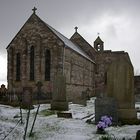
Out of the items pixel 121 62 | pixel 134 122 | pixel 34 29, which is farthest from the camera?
pixel 34 29

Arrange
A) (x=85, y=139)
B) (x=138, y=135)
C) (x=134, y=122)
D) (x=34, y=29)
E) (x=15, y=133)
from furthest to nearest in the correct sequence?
(x=34, y=29) < (x=134, y=122) < (x=15, y=133) < (x=85, y=139) < (x=138, y=135)

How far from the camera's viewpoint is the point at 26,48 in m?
32.2

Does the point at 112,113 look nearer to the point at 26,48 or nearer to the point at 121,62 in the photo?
the point at 121,62

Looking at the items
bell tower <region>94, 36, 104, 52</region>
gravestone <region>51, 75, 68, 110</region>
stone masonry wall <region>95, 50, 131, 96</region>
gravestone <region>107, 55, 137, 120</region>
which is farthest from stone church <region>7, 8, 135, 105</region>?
gravestone <region>107, 55, 137, 120</region>

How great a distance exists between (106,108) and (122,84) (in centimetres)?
136

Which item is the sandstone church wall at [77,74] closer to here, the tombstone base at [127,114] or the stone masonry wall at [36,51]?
the stone masonry wall at [36,51]

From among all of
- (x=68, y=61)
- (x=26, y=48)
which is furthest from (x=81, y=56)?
(x=26, y=48)

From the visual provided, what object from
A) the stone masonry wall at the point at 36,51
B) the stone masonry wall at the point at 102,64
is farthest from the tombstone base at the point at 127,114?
the stone masonry wall at the point at 102,64

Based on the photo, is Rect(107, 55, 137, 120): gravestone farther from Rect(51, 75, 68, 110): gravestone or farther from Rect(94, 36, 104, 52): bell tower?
Rect(94, 36, 104, 52): bell tower

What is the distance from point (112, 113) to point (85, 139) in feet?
12.0

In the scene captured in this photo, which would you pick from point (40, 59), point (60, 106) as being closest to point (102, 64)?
point (40, 59)

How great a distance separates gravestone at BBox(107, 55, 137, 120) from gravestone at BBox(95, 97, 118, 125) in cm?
42

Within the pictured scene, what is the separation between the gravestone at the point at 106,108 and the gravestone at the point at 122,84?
16.7 inches

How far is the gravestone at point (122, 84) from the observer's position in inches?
495
